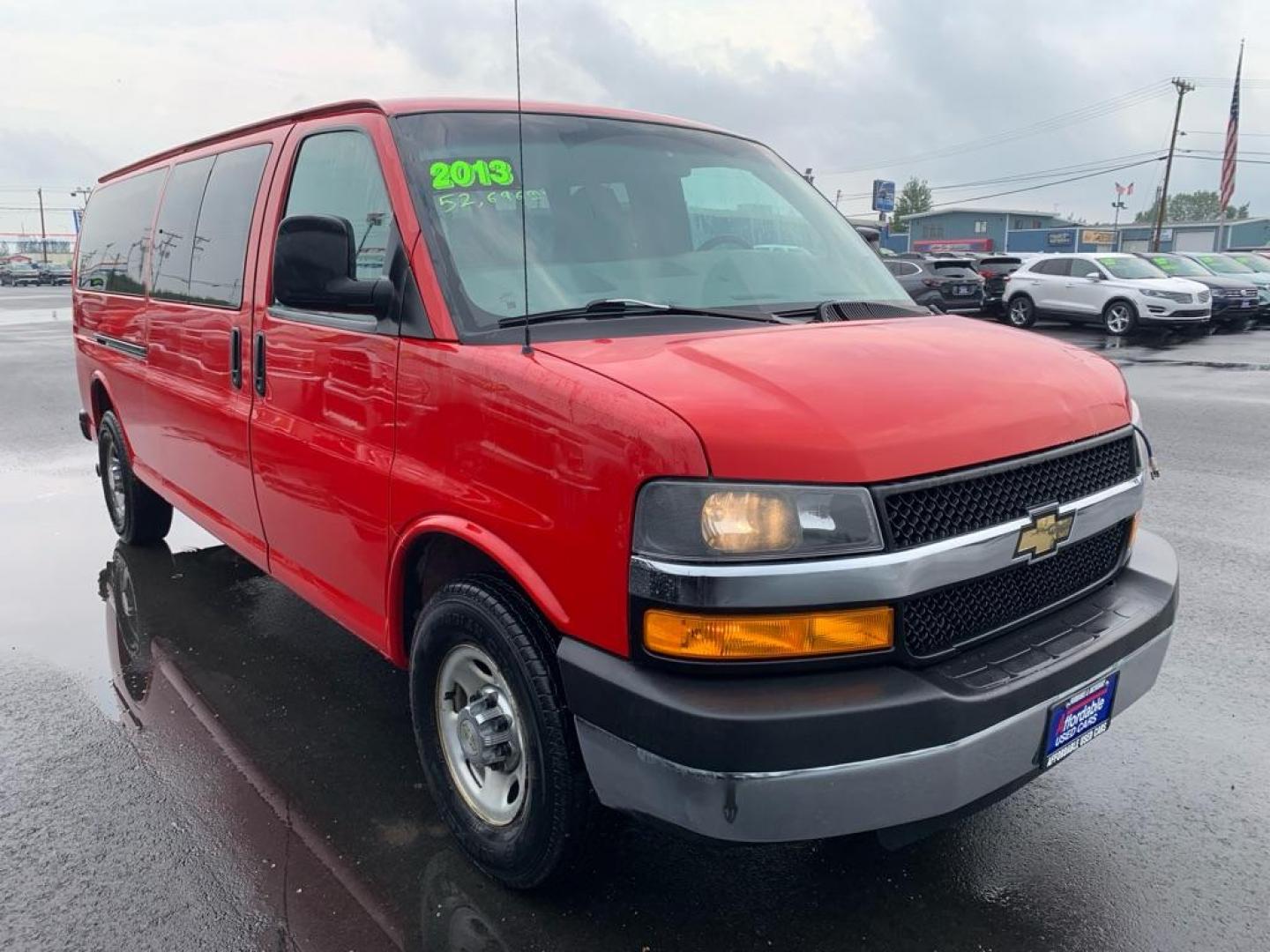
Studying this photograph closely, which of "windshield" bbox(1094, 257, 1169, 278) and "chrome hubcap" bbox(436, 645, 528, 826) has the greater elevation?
"windshield" bbox(1094, 257, 1169, 278)

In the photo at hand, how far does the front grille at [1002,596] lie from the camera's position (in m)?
2.23

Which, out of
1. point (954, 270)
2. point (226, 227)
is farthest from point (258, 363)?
point (954, 270)

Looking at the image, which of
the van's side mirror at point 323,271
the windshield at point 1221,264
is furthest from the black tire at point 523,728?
the windshield at point 1221,264

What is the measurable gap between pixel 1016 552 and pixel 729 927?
1.22 metres

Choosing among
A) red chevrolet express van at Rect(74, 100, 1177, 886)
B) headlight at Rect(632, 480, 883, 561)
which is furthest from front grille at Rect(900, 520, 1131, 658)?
headlight at Rect(632, 480, 883, 561)

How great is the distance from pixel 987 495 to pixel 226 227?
3222 mm

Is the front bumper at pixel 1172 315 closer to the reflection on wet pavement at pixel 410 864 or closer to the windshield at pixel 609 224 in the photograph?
the windshield at pixel 609 224

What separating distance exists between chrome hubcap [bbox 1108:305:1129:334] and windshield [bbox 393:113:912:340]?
59.8ft

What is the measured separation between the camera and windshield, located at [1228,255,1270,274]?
23.8 meters

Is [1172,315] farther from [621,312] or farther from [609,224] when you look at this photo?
A: [621,312]

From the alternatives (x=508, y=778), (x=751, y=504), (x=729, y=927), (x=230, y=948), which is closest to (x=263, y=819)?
(x=230, y=948)

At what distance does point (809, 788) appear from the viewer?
6.68ft

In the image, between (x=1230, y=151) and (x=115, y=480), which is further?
(x=1230, y=151)

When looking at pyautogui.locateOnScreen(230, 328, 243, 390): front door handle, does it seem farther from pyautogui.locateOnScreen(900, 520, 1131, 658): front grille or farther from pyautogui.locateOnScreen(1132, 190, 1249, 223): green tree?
pyautogui.locateOnScreen(1132, 190, 1249, 223): green tree
